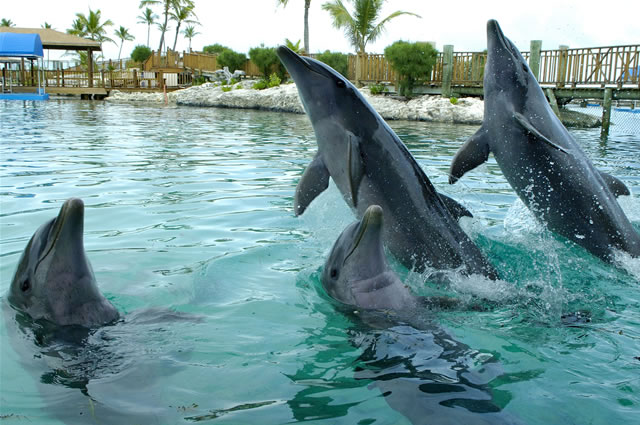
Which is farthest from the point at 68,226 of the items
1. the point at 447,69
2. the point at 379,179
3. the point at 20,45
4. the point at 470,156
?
the point at 20,45

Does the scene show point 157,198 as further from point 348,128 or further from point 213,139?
point 213,139

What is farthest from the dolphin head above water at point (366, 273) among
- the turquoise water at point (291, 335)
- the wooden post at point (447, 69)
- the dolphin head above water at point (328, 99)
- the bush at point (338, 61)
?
the bush at point (338, 61)

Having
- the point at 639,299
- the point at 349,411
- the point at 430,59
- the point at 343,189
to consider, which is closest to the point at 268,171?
the point at 343,189

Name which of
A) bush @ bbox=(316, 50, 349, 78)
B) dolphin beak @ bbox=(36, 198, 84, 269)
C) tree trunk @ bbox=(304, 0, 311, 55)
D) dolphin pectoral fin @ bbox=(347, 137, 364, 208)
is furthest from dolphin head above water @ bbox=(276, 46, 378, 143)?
tree trunk @ bbox=(304, 0, 311, 55)

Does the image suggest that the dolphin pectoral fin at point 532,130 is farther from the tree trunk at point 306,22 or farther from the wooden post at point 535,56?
the tree trunk at point 306,22

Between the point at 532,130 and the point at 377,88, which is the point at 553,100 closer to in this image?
the point at 377,88

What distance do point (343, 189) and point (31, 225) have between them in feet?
11.4

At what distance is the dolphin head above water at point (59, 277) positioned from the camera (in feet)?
11.1

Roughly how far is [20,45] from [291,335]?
110ft

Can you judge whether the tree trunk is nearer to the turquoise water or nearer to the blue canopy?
the blue canopy

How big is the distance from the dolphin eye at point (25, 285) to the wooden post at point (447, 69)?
2548 centimetres

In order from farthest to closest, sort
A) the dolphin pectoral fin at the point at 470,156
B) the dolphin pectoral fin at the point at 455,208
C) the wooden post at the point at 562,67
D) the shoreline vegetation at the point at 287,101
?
the shoreline vegetation at the point at 287,101
the wooden post at the point at 562,67
the dolphin pectoral fin at the point at 470,156
the dolphin pectoral fin at the point at 455,208

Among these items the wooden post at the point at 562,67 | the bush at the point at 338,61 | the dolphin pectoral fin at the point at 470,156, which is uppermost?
the bush at the point at 338,61

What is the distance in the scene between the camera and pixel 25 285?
3.54 metres
